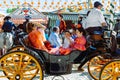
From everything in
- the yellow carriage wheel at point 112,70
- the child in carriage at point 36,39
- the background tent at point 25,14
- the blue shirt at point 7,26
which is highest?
the child in carriage at point 36,39

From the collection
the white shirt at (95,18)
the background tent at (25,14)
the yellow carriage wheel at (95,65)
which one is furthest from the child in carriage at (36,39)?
the background tent at (25,14)

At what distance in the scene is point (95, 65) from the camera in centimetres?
741

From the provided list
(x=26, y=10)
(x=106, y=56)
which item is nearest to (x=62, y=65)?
(x=106, y=56)

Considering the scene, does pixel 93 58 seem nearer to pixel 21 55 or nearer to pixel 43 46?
pixel 43 46

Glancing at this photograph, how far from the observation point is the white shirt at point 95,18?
741 centimetres

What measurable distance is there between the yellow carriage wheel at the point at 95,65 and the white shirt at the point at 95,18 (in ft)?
2.46

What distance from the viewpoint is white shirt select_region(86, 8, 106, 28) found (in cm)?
741

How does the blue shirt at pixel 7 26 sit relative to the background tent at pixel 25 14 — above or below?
above

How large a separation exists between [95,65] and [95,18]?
1.03 m

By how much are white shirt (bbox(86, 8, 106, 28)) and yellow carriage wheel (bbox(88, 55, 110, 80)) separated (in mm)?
749

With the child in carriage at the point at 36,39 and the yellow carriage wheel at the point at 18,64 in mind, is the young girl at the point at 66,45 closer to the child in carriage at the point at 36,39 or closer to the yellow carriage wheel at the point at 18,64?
the child in carriage at the point at 36,39

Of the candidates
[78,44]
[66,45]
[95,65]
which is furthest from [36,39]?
[95,65]

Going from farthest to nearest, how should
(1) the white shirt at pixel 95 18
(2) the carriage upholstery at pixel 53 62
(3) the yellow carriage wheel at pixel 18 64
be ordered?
1. (1) the white shirt at pixel 95 18
2. (2) the carriage upholstery at pixel 53 62
3. (3) the yellow carriage wheel at pixel 18 64

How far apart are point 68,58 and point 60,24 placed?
600 centimetres
